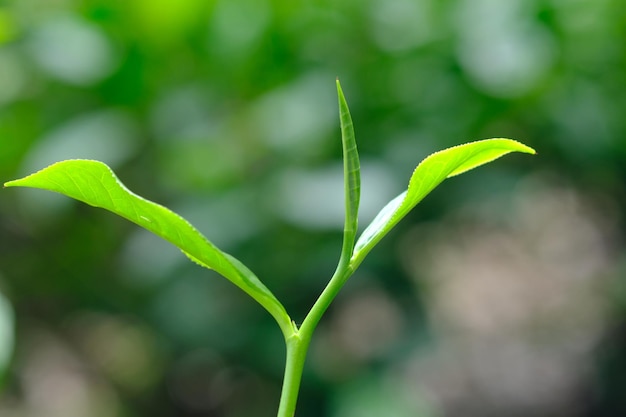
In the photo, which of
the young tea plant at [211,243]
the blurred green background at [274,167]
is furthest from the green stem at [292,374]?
the blurred green background at [274,167]

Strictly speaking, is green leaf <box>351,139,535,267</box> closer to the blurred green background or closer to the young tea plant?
the young tea plant

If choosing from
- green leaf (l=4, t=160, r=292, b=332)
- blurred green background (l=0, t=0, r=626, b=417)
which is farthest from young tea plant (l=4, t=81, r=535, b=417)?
blurred green background (l=0, t=0, r=626, b=417)

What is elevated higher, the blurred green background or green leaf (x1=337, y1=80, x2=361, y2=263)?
green leaf (x1=337, y1=80, x2=361, y2=263)

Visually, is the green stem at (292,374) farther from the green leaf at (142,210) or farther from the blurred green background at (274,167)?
the blurred green background at (274,167)

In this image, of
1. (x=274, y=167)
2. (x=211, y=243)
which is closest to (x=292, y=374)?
(x=211, y=243)

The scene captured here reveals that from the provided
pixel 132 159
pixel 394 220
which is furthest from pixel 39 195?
pixel 394 220

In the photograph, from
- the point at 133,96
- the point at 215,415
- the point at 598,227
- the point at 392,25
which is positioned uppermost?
the point at 392,25

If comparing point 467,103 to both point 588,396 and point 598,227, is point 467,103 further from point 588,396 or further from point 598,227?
point 588,396
